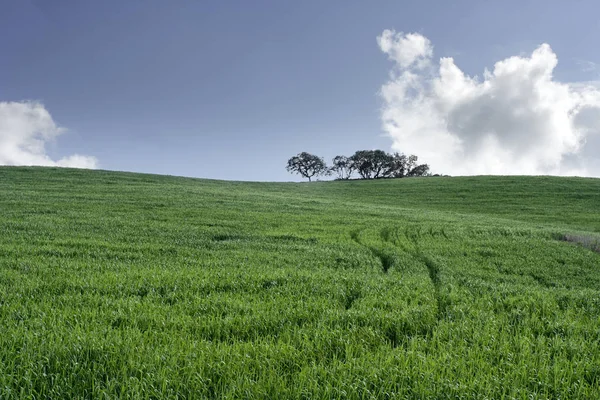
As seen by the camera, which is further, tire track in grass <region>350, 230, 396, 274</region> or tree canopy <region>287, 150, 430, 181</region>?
tree canopy <region>287, 150, 430, 181</region>

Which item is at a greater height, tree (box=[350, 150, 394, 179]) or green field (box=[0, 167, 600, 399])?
tree (box=[350, 150, 394, 179])

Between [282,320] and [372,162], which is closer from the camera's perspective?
[282,320]

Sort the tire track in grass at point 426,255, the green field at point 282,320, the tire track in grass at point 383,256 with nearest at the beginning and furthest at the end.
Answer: the green field at point 282,320 → the tire track in grass at point 426,255 → the tire track in grass at point 383,256

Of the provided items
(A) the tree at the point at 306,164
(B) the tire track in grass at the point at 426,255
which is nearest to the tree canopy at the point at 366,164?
(A) the tree at the point at 306,164

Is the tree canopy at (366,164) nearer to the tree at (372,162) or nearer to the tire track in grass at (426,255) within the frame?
the tree at (372,162)

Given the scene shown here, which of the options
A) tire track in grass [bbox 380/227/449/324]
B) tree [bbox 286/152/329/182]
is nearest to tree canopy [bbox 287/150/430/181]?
tree [bbox 286/152/329/182]

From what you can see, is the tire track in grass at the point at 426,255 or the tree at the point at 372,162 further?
the tree at the point at 372,162

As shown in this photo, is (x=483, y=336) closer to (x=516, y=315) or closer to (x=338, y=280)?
(x=516, y=315)

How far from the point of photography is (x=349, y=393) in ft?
13.2

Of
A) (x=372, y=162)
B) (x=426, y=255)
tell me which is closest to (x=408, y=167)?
(x=372, y=162)

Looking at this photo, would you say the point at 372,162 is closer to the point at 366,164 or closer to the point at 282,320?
the point at 366,164

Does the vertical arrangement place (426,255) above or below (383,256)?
above

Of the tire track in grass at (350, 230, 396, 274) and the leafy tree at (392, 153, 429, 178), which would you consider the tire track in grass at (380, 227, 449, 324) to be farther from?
the leafy tree at (392, 153, 429, 178)

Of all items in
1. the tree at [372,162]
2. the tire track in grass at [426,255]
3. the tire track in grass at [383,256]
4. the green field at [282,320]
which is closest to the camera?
the green field at [282,320]
